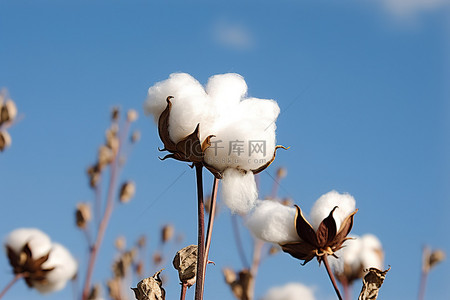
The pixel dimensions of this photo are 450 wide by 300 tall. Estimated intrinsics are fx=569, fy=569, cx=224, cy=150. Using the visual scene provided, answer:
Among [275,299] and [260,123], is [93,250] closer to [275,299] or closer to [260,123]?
[275,299]

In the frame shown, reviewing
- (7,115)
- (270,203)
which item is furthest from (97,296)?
(270,203)

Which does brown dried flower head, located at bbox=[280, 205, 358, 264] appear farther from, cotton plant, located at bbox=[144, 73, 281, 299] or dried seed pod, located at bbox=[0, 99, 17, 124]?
dried seed pod, located at bbox=[0, 99, 17, 124]

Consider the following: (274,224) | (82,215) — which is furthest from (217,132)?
(82,215)

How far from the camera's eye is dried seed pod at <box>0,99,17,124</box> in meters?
2.04

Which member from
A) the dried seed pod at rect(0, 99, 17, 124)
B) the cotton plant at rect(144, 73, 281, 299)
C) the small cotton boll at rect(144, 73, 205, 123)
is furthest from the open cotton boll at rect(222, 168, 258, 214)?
the dried seed pod at rect(0, 99, 17, 124)

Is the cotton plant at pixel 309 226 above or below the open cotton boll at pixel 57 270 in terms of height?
below

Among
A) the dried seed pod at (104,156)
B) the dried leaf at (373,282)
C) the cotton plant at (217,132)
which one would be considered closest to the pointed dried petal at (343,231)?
the dried leaf at (373,282)

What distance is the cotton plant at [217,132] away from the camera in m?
0.78

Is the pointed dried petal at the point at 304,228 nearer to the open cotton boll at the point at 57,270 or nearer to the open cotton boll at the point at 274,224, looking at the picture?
the open cotton boll at the point at 274,224

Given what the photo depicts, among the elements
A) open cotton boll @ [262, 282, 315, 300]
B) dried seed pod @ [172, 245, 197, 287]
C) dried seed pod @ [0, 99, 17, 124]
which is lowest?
dried seed pod @ [172, 245, 197, 287]

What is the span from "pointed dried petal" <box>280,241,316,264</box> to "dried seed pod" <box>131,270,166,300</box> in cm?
34

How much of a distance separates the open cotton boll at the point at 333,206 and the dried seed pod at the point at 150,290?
0.38m

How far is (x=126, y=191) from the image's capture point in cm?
252

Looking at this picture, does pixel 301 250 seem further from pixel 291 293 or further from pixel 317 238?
pixel 291 293
